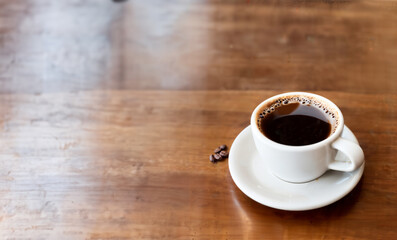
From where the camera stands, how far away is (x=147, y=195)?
756 mm

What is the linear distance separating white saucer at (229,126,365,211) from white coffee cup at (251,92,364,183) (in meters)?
0.01

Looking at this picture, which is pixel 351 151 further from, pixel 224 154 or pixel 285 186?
pixel 224 154

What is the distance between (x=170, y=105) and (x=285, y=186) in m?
0.32

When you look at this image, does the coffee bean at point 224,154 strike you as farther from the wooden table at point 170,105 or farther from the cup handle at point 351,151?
the cup handle at point 351,151

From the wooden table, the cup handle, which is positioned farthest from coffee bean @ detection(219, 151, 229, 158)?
the cup handle

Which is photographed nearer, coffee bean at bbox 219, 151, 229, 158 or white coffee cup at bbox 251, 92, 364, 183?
white coffee cup at bbox 251, 92, 364, 183

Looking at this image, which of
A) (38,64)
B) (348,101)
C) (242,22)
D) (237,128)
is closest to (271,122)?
(237,128)

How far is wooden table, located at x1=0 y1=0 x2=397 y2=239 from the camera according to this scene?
2.34 feet

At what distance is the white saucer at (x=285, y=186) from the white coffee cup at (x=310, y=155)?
0.01m

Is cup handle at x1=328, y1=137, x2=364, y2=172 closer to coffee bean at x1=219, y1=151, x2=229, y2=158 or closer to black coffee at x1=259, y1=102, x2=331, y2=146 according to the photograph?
black coffee at x1=259, y1=102, x2=331, y2=146

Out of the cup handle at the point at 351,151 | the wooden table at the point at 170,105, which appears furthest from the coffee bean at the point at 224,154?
the cup handle at the point at 351,151

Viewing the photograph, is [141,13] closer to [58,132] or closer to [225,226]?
[58,132]

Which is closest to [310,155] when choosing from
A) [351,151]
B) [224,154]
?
[351,151]

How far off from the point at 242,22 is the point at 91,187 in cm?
64
